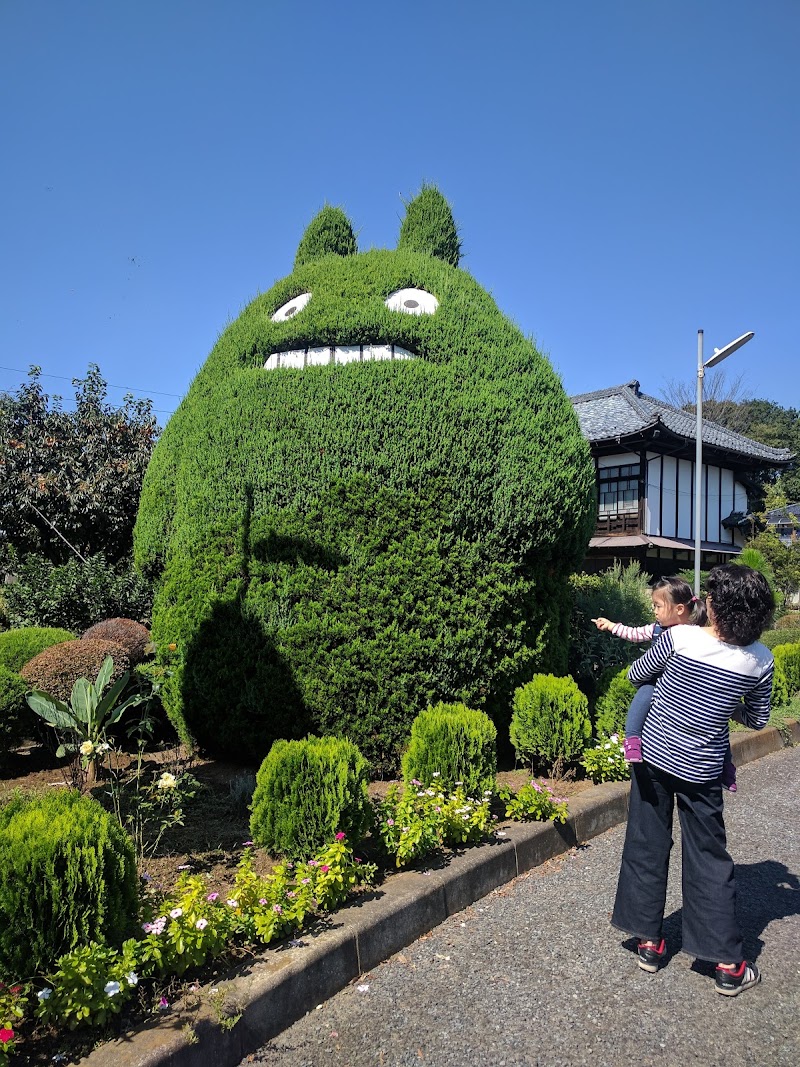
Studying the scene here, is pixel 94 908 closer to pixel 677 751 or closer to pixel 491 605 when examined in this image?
pixel 677 751

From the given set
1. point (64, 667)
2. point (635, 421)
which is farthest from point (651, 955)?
point (635, 421)

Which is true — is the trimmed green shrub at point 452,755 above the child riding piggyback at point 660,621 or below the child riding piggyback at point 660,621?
below

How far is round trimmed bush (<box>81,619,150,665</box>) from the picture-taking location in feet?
20.2

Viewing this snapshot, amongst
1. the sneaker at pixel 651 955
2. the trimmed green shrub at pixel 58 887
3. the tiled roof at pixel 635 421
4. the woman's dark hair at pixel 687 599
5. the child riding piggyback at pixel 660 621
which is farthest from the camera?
the tiled roof at pixel 635 421

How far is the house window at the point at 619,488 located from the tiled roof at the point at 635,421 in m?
1.20

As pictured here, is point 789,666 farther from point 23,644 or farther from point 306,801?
point 23,644

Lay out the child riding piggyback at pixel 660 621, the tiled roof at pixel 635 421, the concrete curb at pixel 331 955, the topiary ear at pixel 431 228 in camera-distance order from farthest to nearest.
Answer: the tiled roof at pixel 635 421 < the topiary ear at pixel 431 228 < the child riding piggyback at pixel 660 621 < the concrete curb at pixel 331 955

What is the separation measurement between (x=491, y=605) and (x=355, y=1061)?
116 inches

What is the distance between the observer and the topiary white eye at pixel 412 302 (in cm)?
566

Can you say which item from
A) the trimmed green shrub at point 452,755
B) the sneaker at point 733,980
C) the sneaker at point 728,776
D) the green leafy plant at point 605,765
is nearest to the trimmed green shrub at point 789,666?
the green leafy plant at point 605,765

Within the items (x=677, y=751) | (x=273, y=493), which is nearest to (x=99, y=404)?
(x=273, y=493)

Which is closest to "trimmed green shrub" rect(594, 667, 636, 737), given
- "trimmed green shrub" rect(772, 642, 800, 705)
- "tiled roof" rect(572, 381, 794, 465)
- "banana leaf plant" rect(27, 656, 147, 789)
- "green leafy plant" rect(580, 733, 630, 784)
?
"green leafy plant" rect(580, 733, 630, 784)

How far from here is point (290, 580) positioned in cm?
485

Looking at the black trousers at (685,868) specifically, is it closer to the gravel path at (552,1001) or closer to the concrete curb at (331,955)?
the gravel path at (552,1001)
